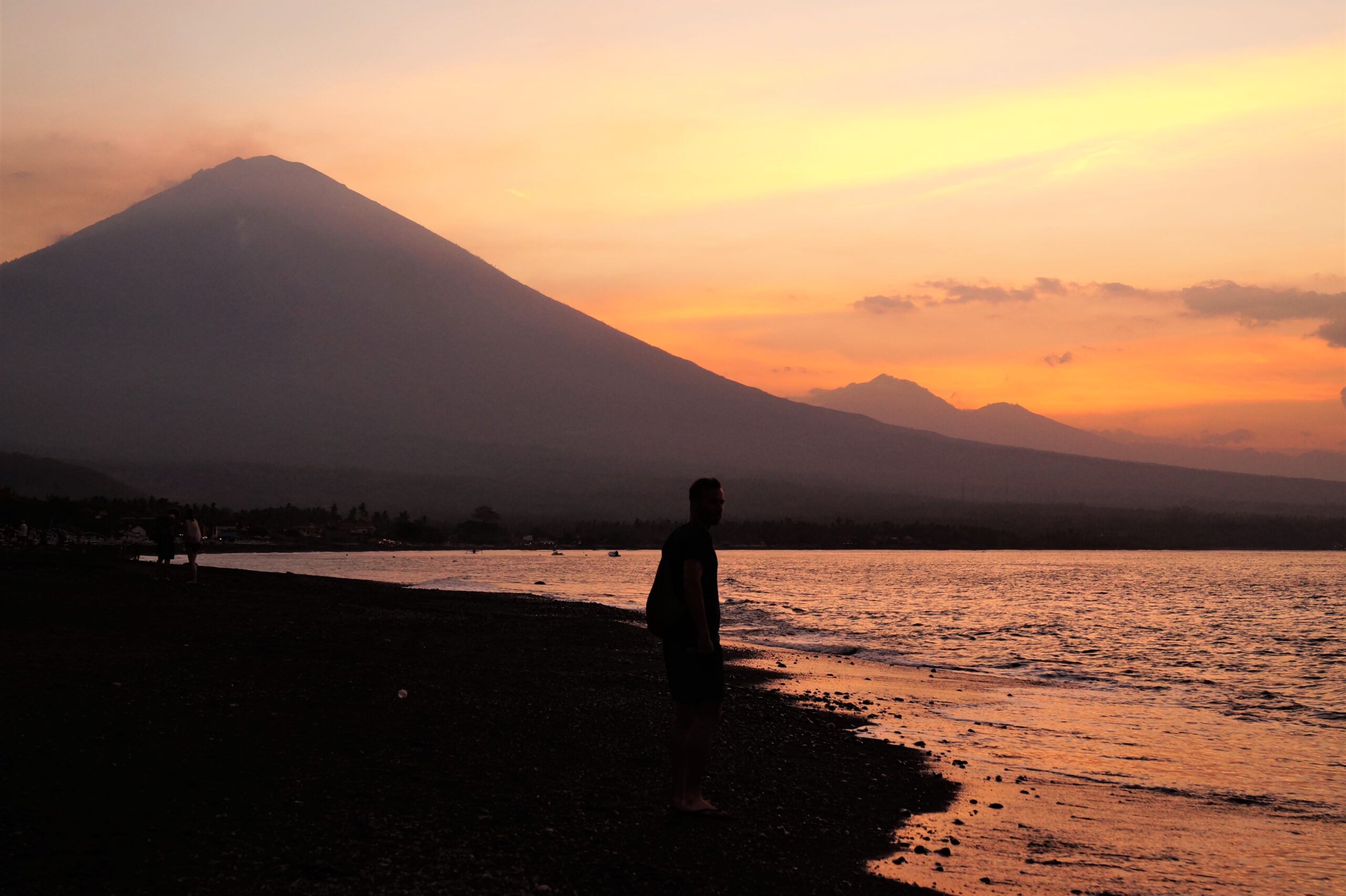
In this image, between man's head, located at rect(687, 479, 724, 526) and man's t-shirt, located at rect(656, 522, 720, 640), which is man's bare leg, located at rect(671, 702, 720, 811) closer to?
man's t-shirt, located at rect(656, 522, 720, 640)

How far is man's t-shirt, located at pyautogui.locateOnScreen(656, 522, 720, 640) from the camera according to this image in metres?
8.09

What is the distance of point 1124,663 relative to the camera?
87.0ft

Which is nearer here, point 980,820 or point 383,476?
point 980,820

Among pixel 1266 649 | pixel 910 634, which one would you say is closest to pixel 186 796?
pixel 910 634

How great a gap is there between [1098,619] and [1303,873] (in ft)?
116

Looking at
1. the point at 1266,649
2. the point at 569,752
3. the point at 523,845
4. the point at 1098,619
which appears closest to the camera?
the point at 523,845

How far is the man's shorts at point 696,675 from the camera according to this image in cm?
802

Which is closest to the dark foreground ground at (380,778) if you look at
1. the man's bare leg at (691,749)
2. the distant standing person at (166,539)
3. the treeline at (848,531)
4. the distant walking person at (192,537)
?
the man's bare leg at (691,749)

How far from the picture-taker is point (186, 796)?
24.2ft

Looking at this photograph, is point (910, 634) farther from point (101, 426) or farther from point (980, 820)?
point (101, 426)

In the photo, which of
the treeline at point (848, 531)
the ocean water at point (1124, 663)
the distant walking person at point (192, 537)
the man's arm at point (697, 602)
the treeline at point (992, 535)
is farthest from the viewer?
the treeline at point (992, 535)

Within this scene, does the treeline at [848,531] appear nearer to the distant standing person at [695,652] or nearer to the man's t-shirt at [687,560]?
the distant standing person at [695,652]

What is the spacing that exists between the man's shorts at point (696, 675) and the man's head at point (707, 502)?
92cm

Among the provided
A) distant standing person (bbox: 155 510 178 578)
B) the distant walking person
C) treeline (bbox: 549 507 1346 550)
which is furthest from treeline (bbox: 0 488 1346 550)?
the distant walking person
